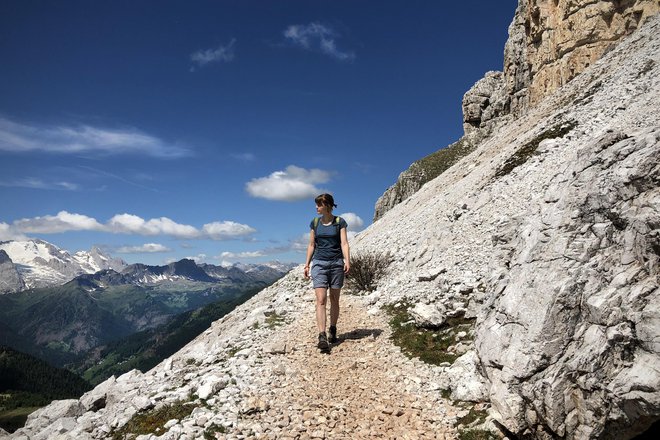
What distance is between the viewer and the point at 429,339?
11305 mm

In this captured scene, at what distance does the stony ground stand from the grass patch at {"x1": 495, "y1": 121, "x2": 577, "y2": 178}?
2284cm

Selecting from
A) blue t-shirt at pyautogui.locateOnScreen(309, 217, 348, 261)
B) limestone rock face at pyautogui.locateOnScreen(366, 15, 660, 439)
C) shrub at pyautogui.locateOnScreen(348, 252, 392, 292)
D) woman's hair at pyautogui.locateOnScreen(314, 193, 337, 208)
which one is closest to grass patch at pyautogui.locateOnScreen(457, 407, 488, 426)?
limestone rock face at pyautogui.locateOnScreen(366, 15, 660, 439)

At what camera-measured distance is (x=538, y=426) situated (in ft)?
21.0

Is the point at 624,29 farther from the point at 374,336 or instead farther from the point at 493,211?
the point at 374,336

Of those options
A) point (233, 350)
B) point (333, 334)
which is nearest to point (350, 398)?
point (333, 334)

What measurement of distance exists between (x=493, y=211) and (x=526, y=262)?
14.6 meters

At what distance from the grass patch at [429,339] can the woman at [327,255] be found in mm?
2412

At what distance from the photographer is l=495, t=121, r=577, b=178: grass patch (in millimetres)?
29427

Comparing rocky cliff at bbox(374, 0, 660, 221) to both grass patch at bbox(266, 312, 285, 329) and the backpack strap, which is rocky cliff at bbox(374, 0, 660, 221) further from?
grass patch at bbox(266, 312, 285, 329)

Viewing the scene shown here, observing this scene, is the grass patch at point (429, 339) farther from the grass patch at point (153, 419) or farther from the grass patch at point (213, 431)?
the grass patch at point (153, 419)

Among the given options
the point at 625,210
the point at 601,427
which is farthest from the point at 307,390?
the point at 625,210

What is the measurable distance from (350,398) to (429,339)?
12.9 ft

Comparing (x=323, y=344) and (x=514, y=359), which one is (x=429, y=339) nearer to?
(x=323, y=344)

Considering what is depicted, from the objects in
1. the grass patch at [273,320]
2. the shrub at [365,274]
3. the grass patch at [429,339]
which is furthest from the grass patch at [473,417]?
the shrub at [365,274]
